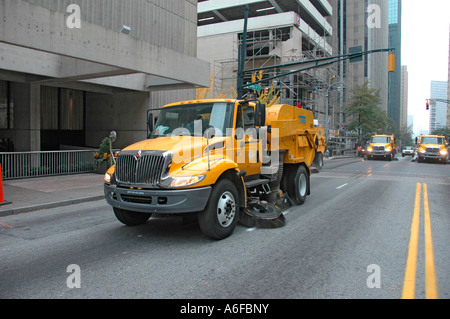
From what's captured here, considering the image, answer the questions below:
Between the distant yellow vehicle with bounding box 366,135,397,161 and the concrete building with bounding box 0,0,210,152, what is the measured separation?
19460mm

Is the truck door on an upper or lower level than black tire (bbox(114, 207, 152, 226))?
upper

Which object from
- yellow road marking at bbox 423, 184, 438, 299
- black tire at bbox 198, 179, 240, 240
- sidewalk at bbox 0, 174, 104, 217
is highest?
Result: black tire at bbox 198, 179, 240, 240

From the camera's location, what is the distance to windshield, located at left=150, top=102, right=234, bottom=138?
639 centimetres

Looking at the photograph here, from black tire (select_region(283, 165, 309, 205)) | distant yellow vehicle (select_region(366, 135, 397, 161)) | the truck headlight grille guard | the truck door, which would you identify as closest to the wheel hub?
the truck door

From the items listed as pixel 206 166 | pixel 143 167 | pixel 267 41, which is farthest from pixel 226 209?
pixel 267 41

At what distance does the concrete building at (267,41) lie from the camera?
133 ft

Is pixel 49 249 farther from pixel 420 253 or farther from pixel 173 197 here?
pixel 420 253

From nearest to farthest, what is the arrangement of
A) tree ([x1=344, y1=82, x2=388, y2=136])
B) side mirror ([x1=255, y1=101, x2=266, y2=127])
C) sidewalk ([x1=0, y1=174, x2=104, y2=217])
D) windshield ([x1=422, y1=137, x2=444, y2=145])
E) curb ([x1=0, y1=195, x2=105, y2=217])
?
side mirror ([x1=255, y1=101, x2=266, y2=127]) → curb ([x1=0, y1=195, x2=105, y2=217]) → sidewalk ([x1=0, y1=174, x2=104, y2=217]) → windshield ([x1=422, y1=137, x2=444, y2=145]) → tree ([x1=344, y1=82, x2=388, y2=136])

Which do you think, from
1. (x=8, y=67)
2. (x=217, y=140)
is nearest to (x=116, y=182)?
(x=217, y=140)

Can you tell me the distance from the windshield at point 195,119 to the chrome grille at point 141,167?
118 centimetres

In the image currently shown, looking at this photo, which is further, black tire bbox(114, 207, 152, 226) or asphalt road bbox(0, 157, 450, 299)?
black tire bbox(114, 207, 152, 226)

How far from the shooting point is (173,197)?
516cm

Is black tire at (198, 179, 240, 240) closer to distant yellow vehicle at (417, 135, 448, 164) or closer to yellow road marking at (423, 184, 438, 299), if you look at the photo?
yellow road marking at (423, 184, 438, 299)
